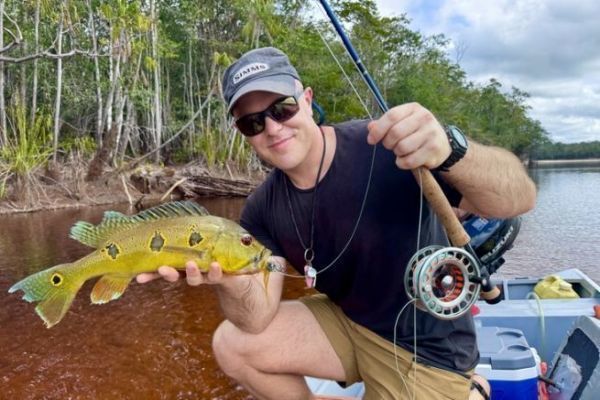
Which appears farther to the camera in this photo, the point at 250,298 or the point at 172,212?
the point at 250,298

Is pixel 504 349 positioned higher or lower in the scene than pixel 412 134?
lower

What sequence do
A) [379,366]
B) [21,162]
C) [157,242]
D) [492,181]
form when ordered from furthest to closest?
[21,162] < [379,366] < [157,242] < [492,181]

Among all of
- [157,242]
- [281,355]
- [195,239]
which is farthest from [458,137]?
[281,355]

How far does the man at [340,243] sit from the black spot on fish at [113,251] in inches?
6.1

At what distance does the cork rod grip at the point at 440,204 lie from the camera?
195cm

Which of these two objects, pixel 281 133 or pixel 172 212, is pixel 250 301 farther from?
pixel 281 133

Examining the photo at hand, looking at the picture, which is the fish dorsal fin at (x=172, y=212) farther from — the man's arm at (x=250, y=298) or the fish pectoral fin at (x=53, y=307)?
the fish pectoral fin at (x=53, y=307)

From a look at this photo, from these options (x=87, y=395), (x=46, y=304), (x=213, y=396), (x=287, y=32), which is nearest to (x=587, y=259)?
(x=213, y=396)

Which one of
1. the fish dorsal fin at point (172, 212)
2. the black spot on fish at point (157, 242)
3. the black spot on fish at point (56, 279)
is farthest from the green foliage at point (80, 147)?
the black spot on fish at point (157, 242)

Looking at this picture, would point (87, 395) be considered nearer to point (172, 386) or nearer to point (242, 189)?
point (172, 386)

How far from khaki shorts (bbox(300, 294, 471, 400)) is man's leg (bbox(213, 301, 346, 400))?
0.19 feet

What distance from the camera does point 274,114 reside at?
7.97 feet

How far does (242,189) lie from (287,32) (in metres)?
9.69

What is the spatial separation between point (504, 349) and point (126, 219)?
217 cm
